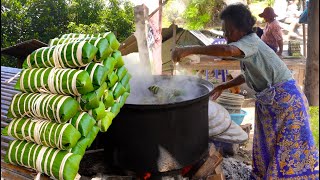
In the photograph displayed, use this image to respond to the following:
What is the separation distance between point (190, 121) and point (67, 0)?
9588 mm

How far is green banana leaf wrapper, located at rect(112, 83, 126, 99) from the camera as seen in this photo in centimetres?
265

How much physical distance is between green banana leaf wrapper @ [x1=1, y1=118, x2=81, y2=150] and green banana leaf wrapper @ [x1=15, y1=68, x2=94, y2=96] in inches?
9.3

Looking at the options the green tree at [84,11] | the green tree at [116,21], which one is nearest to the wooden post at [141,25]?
the green tree at [116,21]

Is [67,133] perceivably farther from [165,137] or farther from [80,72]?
[165,137]

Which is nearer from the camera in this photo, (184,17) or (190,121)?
(190,121)

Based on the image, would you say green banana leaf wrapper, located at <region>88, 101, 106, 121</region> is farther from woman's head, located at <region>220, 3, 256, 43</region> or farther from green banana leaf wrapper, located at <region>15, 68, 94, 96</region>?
woman's head, located at <region>220, 3, 256, 43</region>

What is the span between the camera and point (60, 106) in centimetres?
214

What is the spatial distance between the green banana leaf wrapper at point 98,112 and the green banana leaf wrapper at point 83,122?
0.10ft

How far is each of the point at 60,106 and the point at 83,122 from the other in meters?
0.21

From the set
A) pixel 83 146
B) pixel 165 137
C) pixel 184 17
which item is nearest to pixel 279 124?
pixel 165 137

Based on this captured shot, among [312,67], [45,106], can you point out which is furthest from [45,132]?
[312,67]

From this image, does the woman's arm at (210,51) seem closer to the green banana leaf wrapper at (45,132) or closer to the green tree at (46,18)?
the green banana leaf wrapper at (45,132)

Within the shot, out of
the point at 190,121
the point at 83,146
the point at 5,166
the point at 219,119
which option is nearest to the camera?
the point at 83,146

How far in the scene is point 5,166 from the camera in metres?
2.71
